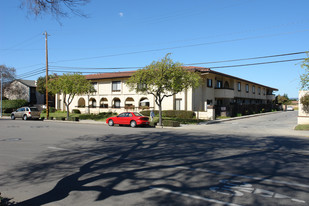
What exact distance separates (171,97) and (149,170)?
25.4 metres

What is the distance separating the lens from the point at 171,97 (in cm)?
3209

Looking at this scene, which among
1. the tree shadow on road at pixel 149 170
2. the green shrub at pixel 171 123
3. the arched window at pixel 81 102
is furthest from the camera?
the arched window at pixel 81 102

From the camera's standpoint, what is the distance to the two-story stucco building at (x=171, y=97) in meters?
31.4

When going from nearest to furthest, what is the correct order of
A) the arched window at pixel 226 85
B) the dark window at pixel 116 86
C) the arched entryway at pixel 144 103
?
the arched entryway at pixel 144 103 → the dark window at pixel 116 86 → the arched window at pixel 226 85

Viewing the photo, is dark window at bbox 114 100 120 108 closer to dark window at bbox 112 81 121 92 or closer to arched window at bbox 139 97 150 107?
dark window at bbox 112 81 121 92

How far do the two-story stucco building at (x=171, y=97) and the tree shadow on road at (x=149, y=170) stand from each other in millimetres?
20373

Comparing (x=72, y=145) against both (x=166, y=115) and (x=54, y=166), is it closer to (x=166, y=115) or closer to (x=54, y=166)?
(x=54, y=166)

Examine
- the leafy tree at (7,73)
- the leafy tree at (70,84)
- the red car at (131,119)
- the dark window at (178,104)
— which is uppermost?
the leafy tree at (7,73)

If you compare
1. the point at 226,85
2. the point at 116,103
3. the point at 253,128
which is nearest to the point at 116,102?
the point at 116,103

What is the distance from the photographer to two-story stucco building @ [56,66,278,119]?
31.4 m

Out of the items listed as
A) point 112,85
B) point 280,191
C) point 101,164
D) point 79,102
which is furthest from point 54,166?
point 79,102

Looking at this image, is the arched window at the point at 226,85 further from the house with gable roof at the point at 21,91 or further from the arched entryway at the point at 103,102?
the house with gable roof at the point at 21,91

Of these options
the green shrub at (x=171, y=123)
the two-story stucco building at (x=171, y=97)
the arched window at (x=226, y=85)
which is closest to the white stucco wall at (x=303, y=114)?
the two-story stucco building at (x=171, y=97)

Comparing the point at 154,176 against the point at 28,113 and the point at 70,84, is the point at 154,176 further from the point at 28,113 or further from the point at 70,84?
the point at 28,113
